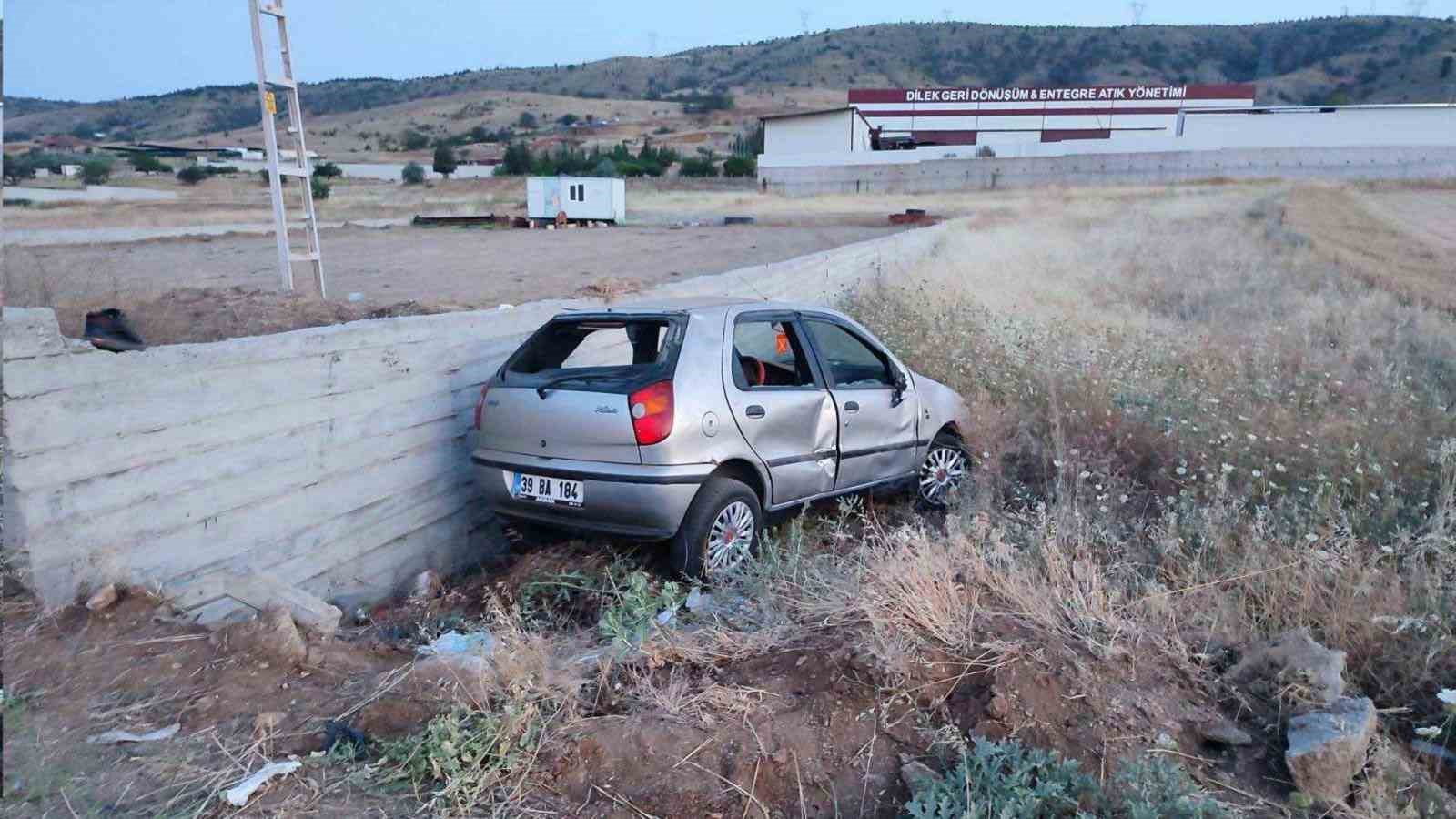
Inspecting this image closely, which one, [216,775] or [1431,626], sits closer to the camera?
[216,775]

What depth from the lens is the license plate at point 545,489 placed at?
5367 millimetres

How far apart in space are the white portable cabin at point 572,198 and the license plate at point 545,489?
33.9 meters

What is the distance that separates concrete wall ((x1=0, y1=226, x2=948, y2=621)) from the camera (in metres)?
4.11

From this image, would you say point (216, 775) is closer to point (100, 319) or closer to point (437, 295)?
point (100, 319)

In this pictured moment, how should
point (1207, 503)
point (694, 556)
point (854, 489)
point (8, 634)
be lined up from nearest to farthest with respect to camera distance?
point (8, 634), point (694, 556), point (1207, 503), point (854, 489)

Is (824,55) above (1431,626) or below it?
above

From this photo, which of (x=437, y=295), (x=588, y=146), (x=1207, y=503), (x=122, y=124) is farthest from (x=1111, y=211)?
(x=588, y=146)

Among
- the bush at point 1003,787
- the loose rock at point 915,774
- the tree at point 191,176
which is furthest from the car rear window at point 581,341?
the tree at point 191,176

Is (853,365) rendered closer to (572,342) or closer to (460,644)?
(572,342)

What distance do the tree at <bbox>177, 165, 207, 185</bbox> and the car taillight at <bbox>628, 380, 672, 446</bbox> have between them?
176ft

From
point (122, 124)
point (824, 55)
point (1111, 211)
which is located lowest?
point (1111, 211)

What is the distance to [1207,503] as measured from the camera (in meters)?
6.12

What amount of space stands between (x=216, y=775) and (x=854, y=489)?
165 inches

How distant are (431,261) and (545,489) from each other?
1667 cm
